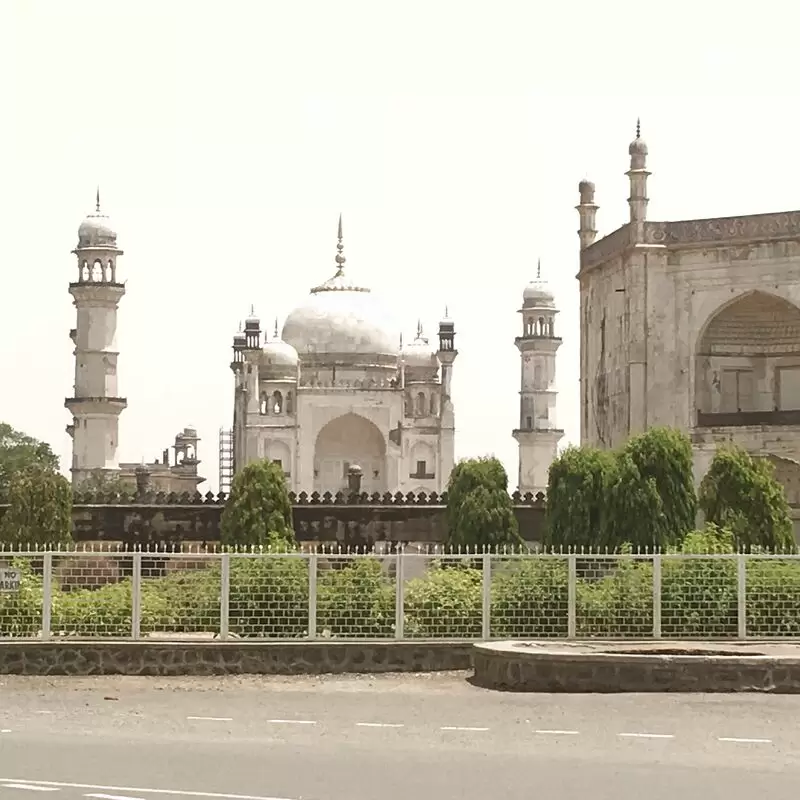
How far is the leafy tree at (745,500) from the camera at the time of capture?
71.9 ft

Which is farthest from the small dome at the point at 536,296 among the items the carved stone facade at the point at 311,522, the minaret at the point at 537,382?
the carved stone facade at the point at 311,522

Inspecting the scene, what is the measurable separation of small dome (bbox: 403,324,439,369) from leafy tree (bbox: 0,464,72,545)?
33.2m

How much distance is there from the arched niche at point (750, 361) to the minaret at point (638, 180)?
2034 mm

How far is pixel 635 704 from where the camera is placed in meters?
10.8

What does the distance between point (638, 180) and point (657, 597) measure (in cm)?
1675

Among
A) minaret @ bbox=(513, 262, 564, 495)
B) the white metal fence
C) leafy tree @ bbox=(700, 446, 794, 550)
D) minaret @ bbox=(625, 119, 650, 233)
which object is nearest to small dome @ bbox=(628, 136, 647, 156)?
minaret @ bbox=(625, 119, 650, 233)

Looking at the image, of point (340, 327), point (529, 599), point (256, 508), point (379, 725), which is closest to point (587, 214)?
point (256, 508)

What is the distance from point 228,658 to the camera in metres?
12.9

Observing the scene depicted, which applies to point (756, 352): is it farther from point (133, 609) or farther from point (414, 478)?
point (414, 478)

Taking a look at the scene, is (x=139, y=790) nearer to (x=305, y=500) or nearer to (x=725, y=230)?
(x=305, y=500)

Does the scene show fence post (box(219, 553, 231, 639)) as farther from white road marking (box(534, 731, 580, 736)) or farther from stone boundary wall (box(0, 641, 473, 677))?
white road marking (box(534, 731, 580, 736))

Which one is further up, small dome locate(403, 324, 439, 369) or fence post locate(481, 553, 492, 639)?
small dome locate(403, 324, 439, 369)

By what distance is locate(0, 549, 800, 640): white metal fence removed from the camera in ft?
43.3

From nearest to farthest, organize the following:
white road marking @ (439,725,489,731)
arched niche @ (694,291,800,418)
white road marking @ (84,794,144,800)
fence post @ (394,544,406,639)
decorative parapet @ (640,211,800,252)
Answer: white road marking @ (84,794,144,800) < white road marking @ (439,725,489,731) < fence post @ (394,544,406,639) < decorative parapet @ (640,211,800,252) < arched niche @ (694,291,800,418)
